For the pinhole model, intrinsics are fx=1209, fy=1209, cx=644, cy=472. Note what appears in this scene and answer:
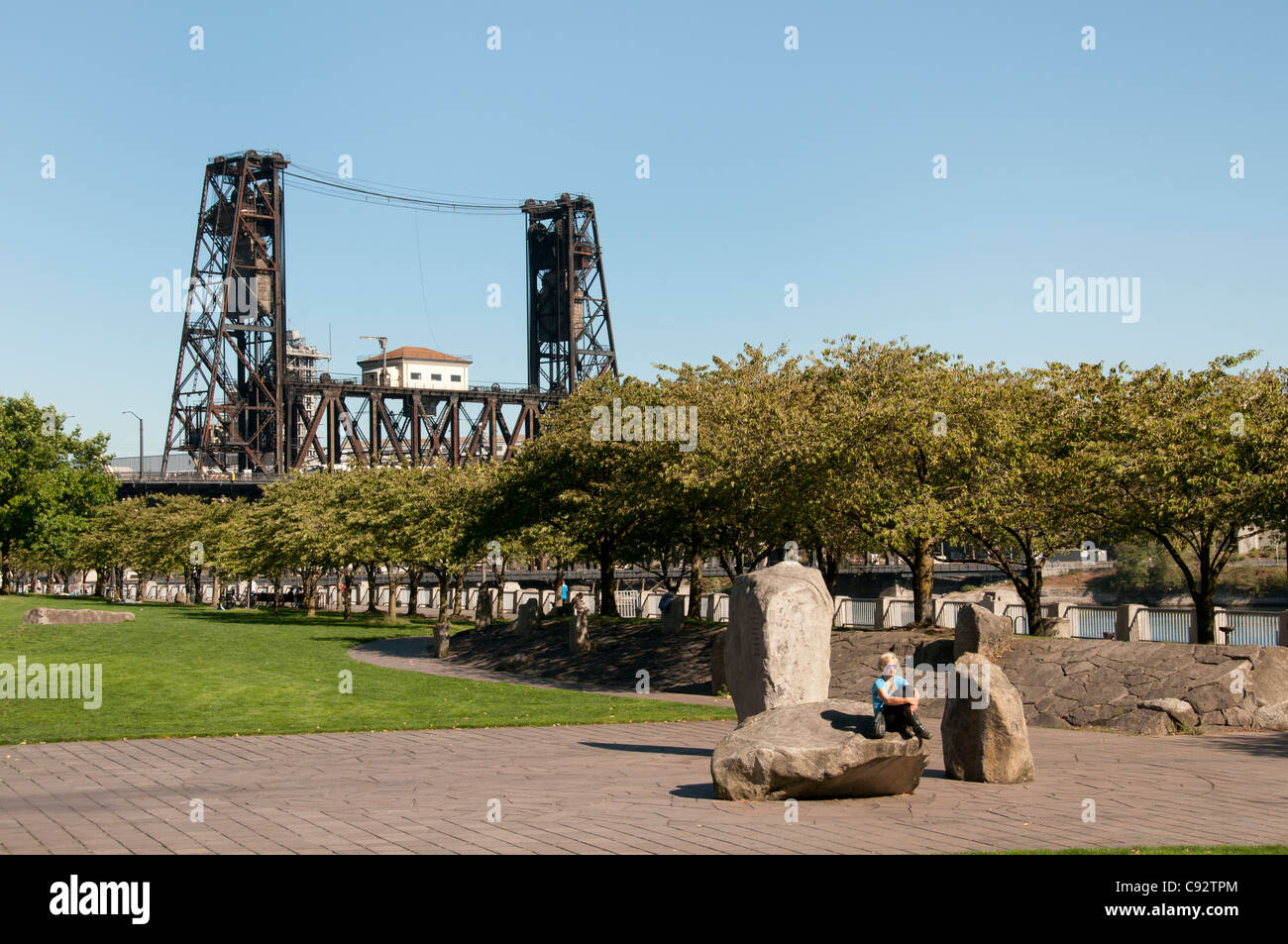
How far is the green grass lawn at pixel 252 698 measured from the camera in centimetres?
1803

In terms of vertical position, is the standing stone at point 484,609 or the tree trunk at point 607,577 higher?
the tree trunk at point 607,577

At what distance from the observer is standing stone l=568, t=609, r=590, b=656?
109 ft

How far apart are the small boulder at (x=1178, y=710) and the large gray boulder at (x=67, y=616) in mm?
35346

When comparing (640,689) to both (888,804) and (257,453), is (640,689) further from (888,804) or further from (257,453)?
(257,453)

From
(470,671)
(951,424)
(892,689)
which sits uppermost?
(951,424)

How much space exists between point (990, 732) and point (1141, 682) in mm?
9165

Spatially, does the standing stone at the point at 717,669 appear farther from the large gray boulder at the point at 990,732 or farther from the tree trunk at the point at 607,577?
the tree trunk at the point at 607,577

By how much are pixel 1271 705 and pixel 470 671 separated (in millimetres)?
19012

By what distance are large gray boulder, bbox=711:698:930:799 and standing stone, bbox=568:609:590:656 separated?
68.5ft

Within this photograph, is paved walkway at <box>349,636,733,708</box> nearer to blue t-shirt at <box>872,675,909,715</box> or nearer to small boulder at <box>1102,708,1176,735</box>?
small boulder at <box>1102,708,1176,735</box>

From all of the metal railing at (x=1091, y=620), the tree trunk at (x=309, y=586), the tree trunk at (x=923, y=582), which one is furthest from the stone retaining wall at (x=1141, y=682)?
the tree trunk at (x=309, y=586)
